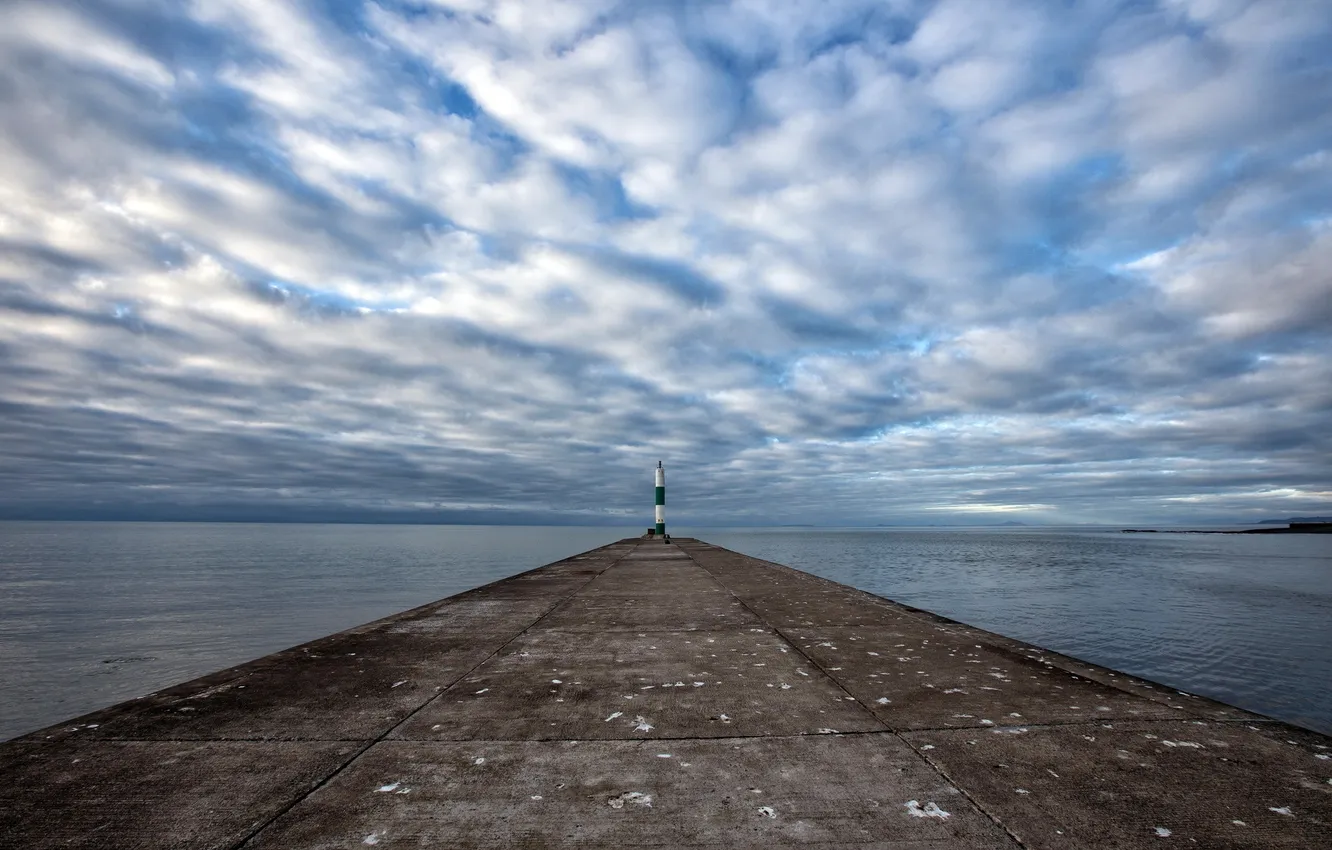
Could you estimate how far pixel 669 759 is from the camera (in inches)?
136

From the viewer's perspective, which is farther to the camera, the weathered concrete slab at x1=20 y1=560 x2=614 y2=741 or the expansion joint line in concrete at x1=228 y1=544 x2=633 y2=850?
the weathered concrete slab at x1=20 y1=560 x2=614 y2=741

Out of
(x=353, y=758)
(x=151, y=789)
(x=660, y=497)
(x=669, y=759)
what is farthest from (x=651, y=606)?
(x=660, y=497)

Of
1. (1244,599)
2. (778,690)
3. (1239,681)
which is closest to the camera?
(778,690)

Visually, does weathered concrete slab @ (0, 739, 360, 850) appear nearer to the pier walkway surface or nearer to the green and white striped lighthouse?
the pier walkway surface

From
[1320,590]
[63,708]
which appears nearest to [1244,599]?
[1320,590]

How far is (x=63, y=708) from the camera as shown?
789 cm

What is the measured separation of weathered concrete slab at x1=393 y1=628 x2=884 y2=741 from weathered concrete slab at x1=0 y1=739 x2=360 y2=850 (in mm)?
741

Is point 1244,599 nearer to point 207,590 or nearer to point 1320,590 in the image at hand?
point 1320,590

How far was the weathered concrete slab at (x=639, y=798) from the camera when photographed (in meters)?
2.64

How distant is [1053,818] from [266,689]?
526cm

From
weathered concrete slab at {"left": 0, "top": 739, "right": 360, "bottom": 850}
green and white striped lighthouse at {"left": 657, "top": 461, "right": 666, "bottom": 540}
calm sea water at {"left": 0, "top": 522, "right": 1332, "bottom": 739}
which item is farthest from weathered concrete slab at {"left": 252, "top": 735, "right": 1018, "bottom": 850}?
green and white striped lighthouse at {"left": 657, "top": 461, "right": 666, "bottom": 540}

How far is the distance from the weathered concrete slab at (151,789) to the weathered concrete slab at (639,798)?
224 millimetres

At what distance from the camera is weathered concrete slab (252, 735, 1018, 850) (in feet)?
8.66

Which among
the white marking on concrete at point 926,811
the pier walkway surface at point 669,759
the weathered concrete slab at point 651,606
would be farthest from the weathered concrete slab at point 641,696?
the weathered concrete slab at point 651,606
